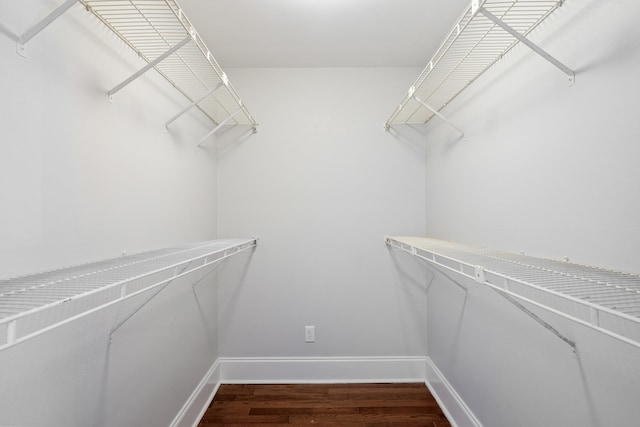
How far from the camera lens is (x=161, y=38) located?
105cm

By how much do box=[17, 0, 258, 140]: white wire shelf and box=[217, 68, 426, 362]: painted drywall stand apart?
1.97ft

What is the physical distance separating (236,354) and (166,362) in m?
0.71

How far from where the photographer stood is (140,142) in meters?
1.17

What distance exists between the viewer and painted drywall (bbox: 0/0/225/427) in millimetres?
694

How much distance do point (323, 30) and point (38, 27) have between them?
1299 millimetres

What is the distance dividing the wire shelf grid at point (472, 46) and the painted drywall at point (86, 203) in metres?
1.23

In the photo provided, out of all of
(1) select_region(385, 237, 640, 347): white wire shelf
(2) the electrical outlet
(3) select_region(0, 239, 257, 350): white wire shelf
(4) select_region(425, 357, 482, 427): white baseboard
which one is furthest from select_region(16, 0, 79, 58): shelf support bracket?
(4) select_region(425, 357, 482, 427): white baseboard

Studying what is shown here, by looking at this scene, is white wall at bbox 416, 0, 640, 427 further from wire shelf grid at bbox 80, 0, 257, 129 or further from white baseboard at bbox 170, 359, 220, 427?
white baseboard at bbox 170, 359, 220, 427

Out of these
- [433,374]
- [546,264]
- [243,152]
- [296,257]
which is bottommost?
[433,374]

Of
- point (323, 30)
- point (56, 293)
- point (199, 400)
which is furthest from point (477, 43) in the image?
point (199, 400)

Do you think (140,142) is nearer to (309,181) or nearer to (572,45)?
(309,181)

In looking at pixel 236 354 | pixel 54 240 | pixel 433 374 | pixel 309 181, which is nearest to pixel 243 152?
pixel 309 181

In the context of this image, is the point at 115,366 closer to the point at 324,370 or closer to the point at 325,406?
the point at 325,406

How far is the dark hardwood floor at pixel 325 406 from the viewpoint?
1.55 meters
